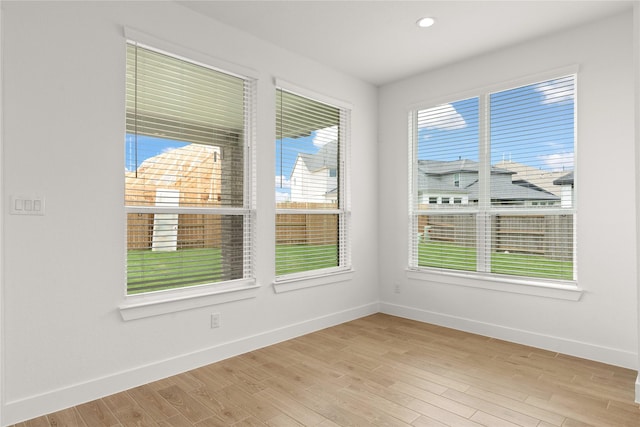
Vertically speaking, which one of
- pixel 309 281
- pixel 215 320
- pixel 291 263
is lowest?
pixel 215 320

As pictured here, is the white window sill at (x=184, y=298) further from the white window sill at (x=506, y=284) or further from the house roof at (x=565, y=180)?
the house roof at (x=565, y=180)

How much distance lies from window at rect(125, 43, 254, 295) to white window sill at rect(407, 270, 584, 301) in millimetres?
2081

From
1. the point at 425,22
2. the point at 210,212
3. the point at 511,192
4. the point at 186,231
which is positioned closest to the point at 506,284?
the point at 511,192

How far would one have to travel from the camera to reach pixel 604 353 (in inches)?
126

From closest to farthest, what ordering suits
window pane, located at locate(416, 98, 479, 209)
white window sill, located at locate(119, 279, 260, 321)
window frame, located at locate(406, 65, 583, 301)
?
white window sill, located at locate(119, 279, 260, 321) < window frame, located at locate(406, 65, 583, 301) < window pane, located at locate(416, 98, 479, 209)

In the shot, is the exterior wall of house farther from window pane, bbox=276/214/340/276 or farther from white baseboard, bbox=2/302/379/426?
white baseboard, bbox=2/302/379/426

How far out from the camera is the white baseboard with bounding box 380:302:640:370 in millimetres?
3129

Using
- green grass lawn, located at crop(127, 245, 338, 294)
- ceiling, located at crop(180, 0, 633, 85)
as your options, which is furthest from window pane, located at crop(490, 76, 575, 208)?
green grass lawn, located at crop(127, 245, 338, 294)

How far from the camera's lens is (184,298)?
2.98 metres

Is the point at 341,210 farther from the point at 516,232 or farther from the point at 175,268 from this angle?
the point at 175,268

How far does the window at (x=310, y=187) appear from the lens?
12.5 ft

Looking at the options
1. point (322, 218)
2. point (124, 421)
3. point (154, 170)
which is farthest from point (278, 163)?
point (124, 421)

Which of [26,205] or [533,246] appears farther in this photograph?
[533,246]

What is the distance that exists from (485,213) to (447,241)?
1.72 feet
